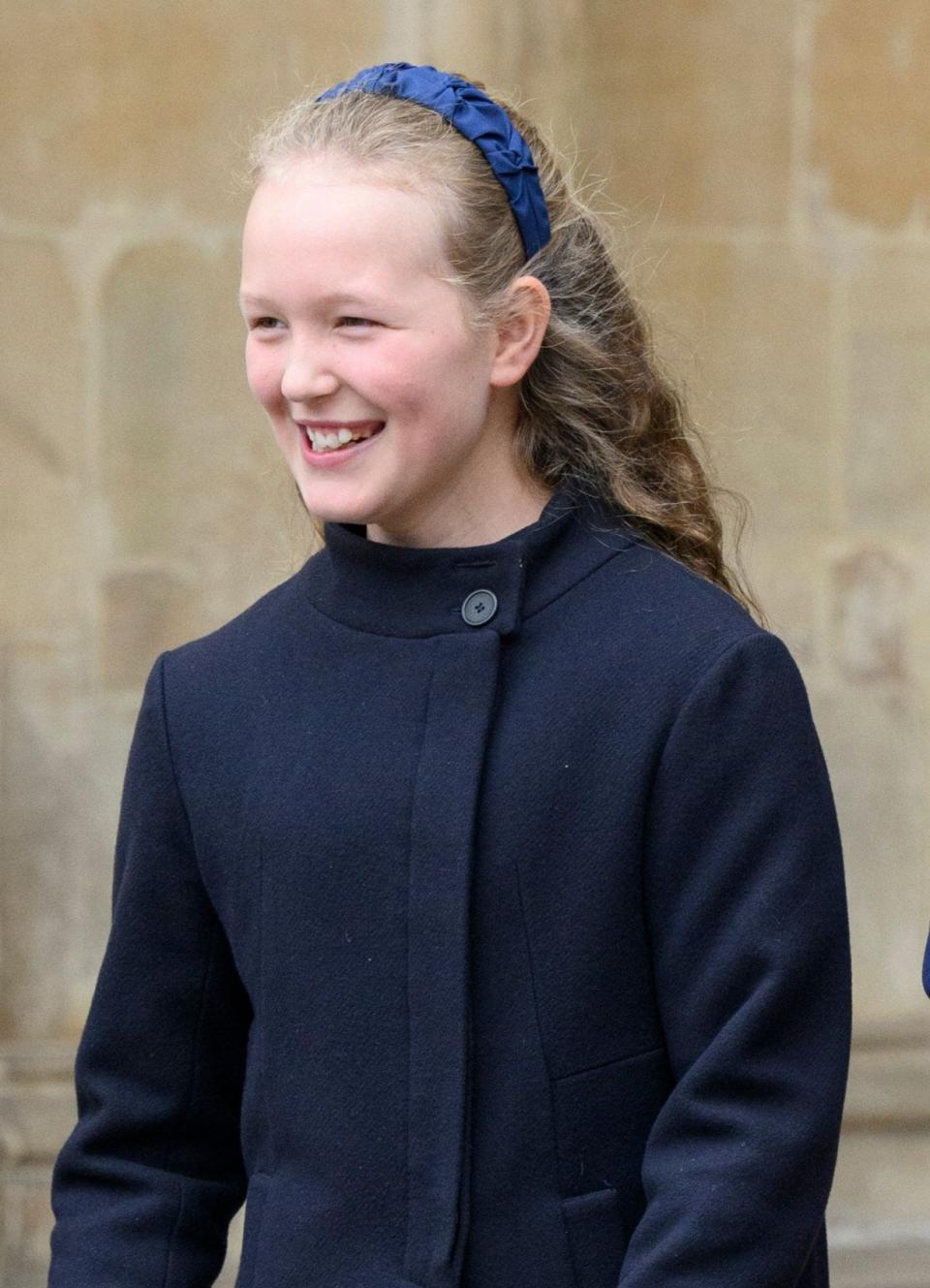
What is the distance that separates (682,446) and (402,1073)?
0.66 meters

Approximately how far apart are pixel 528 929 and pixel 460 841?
9cm

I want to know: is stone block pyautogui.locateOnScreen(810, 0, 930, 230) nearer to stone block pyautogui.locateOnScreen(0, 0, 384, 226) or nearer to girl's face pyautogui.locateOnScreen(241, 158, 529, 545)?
stone block pyautogui.locateOnScreen(0, 0, 384, 226)

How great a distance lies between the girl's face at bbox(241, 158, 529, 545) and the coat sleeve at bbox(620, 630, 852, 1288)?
30 centimetres

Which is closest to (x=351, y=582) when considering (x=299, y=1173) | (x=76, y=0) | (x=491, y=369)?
(x=491, y=369)

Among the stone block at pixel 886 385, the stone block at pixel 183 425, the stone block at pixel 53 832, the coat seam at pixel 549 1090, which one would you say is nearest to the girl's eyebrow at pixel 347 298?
the coat seam at pixel 549 1090

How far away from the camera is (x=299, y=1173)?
173 centimetres

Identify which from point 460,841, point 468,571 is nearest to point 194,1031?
point 460,841

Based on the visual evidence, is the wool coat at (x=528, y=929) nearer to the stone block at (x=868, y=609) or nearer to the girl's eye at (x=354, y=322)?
the girl's eye at (x=354, y=322)

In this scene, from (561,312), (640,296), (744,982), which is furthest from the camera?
(640,296)

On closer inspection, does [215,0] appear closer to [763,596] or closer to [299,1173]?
[763,596]

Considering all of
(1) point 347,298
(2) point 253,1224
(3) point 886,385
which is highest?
(3) point 886,385

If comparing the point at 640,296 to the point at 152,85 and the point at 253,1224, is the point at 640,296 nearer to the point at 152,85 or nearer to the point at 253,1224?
the point at 152,85

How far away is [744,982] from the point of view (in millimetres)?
1613

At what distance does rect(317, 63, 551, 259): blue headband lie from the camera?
5.86 ft
